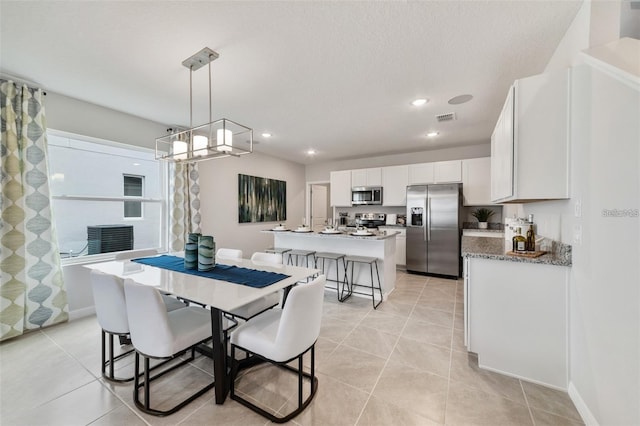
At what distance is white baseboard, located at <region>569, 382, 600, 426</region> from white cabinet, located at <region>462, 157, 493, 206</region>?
3.41 m

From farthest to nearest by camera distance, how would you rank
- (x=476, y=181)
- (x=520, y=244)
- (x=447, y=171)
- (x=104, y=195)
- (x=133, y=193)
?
(x=447, y=171), (x=476, y=181), (x=133, y=193), (x=104, y=195), (x=520, y=244)

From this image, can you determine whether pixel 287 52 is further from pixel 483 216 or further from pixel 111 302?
pixel 483 216

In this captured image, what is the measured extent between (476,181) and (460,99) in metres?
2.19

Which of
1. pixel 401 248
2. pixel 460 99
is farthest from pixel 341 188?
pixel 460 99

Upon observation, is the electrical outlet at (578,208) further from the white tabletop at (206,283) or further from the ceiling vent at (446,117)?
the ceiling vent at (446,117)

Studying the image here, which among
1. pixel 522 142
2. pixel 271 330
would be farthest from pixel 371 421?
pixel 522 142

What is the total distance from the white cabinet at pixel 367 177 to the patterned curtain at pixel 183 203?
3.35 m

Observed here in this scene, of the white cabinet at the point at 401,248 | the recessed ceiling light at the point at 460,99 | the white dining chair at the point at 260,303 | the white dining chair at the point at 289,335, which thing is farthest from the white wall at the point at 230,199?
the recessed ceiling light at the point at 460,99

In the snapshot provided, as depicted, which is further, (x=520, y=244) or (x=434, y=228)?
(x=434, y=228)

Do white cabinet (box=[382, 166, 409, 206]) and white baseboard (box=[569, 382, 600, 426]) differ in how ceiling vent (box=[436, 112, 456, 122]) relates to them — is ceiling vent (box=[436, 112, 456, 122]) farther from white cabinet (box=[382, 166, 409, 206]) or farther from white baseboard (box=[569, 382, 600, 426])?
white baseboard (box=[569, 382, 600, 426])

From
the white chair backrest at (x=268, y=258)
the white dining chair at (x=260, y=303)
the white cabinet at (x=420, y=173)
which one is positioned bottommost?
the white dining chair at (x=260, y=303)

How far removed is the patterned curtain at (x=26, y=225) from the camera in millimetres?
2441

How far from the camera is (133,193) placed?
3604mm

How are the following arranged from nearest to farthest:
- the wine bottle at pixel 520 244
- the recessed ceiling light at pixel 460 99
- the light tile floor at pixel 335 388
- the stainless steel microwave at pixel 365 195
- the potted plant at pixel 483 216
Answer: the light tile floor at pixel 335 388 → the wine bottle at pixel 520 244 → the recessed ceiling light at pixel 460 99 → the potted plant at pixel 483 216 → the stainless steel microwave at pixel 365 195
